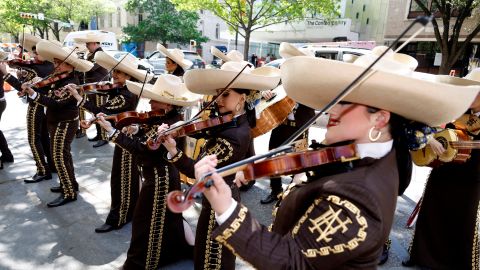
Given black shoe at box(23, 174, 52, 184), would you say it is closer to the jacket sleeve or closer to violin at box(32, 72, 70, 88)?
violin at box(32, 72, 70, 88)

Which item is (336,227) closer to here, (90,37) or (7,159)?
(7,159)

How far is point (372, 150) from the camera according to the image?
142cm

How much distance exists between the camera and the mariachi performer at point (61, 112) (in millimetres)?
4289

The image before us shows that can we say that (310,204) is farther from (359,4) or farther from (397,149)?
(359,4)

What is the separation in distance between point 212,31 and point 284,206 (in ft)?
127

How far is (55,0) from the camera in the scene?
2661cm

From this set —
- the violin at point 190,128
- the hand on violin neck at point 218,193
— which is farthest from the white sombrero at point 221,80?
the hand on violin neck at point 218,193

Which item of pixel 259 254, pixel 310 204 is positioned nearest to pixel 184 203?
pixel 259 254

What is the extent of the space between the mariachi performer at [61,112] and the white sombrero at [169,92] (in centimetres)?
156

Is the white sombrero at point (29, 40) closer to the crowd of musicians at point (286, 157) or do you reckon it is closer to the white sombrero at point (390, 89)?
the crowd of musicians at point (286, 157)

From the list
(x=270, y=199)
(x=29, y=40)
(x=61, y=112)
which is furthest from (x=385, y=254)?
(x=29, y=40)

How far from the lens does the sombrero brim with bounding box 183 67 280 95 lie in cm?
256

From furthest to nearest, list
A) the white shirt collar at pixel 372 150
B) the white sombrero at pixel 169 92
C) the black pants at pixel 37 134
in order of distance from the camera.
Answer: the black pants at pixel 37 134 → the white sombrero at pixel 169 92 → the white shirt collar at pixel 372 150

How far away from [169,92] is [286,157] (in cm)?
202
